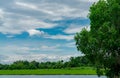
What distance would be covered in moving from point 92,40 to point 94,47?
3.05ft

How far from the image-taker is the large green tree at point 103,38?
112 ft

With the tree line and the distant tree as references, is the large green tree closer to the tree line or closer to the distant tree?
the tree line

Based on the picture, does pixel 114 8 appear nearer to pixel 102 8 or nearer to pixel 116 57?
pixel 102 8

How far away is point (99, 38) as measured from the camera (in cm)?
3453

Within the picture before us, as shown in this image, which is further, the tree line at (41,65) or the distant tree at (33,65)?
the distant tree at (33,65)

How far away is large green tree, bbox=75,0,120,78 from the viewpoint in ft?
112

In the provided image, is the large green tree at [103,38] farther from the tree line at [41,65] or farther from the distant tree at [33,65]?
the distant tree at [33,65]

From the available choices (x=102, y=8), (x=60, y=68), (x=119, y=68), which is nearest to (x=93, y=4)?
(x=102, y=8)

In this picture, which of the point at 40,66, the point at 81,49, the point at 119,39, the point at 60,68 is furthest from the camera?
the point at 40,66

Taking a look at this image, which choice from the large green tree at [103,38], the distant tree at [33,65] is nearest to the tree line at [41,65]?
the distant tree at [33,65]

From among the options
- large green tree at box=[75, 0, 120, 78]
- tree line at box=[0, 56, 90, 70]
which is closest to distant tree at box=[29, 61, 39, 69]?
tree line at box=[0, 56, 90, 70]

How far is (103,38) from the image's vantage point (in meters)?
34.2

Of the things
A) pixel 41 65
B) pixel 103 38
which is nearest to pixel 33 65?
pixel 41 65

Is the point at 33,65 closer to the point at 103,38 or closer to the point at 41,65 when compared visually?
the point at 41,65
